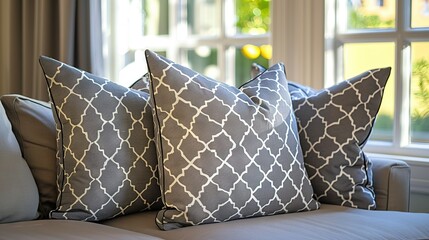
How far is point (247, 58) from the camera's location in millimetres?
3227

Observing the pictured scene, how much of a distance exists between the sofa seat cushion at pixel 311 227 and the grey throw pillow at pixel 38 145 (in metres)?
0.21

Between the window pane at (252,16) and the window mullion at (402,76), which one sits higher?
the window pane at (252,16)

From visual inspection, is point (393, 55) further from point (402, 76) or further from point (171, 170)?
point (171, 170)

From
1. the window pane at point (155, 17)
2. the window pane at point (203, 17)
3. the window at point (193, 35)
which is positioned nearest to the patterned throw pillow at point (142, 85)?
the window at point (193, 35)

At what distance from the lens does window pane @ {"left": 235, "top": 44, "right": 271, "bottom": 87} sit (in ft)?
10.4

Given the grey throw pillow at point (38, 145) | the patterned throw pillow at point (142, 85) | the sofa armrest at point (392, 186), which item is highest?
the patterned throw pillow at point (142, 85)

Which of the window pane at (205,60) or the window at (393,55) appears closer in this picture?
the window at (393,55)

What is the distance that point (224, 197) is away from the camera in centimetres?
202

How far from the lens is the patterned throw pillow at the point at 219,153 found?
201 cm

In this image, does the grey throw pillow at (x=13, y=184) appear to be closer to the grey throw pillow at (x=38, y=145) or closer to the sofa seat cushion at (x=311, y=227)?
the grey throw pillow at (x=38, y=145)

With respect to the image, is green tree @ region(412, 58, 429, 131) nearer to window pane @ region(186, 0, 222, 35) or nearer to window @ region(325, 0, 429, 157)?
window @ region(325, 0, 429, 157)

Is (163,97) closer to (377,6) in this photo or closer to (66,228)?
(66,228)

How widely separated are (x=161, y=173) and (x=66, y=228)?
0.32 metres

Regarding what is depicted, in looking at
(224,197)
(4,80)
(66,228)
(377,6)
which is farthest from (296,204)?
(4,80)
